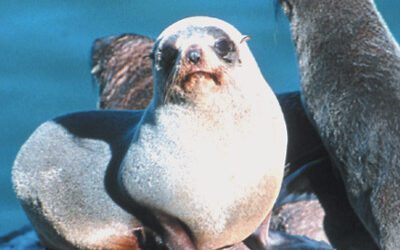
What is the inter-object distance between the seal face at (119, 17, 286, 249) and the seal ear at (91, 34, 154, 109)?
7.07 feet

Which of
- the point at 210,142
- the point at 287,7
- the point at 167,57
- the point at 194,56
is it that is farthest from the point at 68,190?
the point at 287,7

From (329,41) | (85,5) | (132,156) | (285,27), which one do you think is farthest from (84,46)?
(132,156)

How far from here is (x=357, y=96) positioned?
7.81 metres

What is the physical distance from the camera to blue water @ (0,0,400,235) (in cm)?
1056

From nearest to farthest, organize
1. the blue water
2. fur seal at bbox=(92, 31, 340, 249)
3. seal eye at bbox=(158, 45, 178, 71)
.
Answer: seal eye at bbox=(158, 45, 178, 71) → fur seal at bbox=(92, 31, 340, 249) → the blue water

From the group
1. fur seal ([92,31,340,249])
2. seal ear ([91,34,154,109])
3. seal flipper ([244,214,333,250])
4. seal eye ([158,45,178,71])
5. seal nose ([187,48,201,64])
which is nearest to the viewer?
seal nose ([187,48,201,64])

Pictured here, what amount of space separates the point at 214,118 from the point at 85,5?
5050mm

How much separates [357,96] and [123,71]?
2296mm

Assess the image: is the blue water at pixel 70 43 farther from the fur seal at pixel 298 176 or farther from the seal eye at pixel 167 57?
the seal eye at pixel 167 57

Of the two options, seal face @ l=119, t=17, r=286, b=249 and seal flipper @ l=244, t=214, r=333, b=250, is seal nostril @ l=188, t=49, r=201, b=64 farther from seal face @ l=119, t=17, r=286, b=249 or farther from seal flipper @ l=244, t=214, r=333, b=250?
seal flipper @ l=244, t=214, r=333, b=250

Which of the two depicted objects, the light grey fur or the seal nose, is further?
the light grey fur

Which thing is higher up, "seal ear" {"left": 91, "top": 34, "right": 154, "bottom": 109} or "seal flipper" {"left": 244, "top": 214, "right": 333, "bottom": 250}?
"seal ear" {"left": 91, "top": 34, "right": 154, "bottom": 109}

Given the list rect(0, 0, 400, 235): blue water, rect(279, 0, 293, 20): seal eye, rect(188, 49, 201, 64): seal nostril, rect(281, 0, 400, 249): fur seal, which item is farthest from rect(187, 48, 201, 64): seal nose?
rect(0, 0, 400, 235): blue water

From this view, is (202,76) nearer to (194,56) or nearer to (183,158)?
(194,56)
